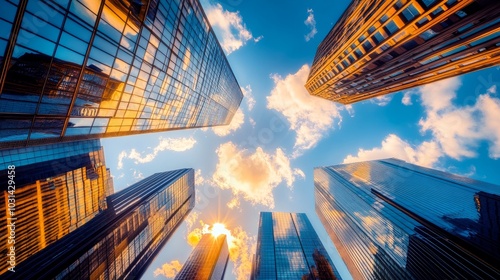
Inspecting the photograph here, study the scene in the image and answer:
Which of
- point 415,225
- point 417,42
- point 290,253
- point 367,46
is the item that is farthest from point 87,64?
point 290,253

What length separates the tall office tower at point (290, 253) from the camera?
89062mm

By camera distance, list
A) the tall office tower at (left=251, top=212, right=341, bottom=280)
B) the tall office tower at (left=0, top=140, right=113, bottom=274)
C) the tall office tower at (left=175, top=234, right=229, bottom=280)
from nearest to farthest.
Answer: the tall office tower at (left=0, top=140, right=113, bottom=274) < the tall office tower at (left=251, top=212, right=341, bottom=280) < the tall office tower at (left=175, top=234, right=229, bottom=280)

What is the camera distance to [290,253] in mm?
102938

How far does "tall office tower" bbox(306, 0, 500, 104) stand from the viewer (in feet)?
68.2

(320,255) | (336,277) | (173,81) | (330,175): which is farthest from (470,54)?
(330,175)

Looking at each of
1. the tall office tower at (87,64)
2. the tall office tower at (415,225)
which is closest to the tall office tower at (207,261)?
the tall office tower at (415,225)

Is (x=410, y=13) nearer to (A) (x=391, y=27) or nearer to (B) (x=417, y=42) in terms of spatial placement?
(A) (x=391, y=27)

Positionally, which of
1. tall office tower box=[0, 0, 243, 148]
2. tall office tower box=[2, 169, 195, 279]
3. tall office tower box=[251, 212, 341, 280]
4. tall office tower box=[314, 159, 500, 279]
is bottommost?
tall office tower box=[251, 212, 341, 280]


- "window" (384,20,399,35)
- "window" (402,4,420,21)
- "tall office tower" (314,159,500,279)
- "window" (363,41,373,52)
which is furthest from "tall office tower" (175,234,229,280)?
"window" (402,4,420,21)

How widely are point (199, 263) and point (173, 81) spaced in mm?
143489

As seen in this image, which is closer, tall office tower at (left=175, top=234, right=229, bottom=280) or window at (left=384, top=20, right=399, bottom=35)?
window at (left=384, top=20, right=399, bottom=35)

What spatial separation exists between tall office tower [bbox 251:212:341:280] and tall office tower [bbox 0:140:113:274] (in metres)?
72.7

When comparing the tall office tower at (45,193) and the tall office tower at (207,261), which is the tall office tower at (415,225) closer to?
the tall office tower at (207,261)

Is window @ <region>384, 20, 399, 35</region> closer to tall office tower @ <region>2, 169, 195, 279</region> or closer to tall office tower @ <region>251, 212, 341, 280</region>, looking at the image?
tall office tower @ <region>2, 169, 195, 279</region>
